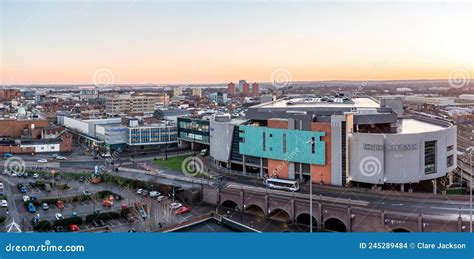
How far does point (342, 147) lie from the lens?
7.54 m

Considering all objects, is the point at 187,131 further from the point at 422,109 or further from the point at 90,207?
the point at 422,109

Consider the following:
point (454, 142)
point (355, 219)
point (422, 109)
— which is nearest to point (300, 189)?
point (355, 219)

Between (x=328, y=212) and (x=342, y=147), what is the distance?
1.81 m

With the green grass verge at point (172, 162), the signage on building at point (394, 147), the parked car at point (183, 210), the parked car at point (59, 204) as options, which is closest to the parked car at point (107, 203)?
the parked car at point (59, 204)

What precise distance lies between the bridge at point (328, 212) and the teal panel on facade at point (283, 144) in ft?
3.19

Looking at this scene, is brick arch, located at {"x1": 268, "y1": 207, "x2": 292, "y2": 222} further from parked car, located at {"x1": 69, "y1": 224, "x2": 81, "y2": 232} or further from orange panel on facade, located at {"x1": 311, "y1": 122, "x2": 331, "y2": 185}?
parked car, located at {"x1": 69, "y1": 224, "x2": 81, "y2": 232}

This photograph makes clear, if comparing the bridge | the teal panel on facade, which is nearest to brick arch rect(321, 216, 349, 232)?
the bridge

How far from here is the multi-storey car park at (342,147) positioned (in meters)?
7.28

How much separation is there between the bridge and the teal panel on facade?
971 mm

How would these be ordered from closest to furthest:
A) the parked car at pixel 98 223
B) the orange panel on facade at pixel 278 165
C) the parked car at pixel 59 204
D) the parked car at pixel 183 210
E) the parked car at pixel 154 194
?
the parked car at pixel 98 223
the parked car at pixel 183 210
the parked car at pixel 59 204
the parked car at pixel 154 194
the orange panel on facade at pixel 278 165

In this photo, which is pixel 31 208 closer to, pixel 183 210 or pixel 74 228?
pixel 74 228

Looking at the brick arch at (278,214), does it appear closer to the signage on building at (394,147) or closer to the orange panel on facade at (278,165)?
the orange panel on facade at (278,165)

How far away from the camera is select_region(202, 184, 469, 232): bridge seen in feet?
→ 17.5

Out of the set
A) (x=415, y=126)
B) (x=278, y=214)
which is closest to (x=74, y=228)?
(x=278, y=214)
